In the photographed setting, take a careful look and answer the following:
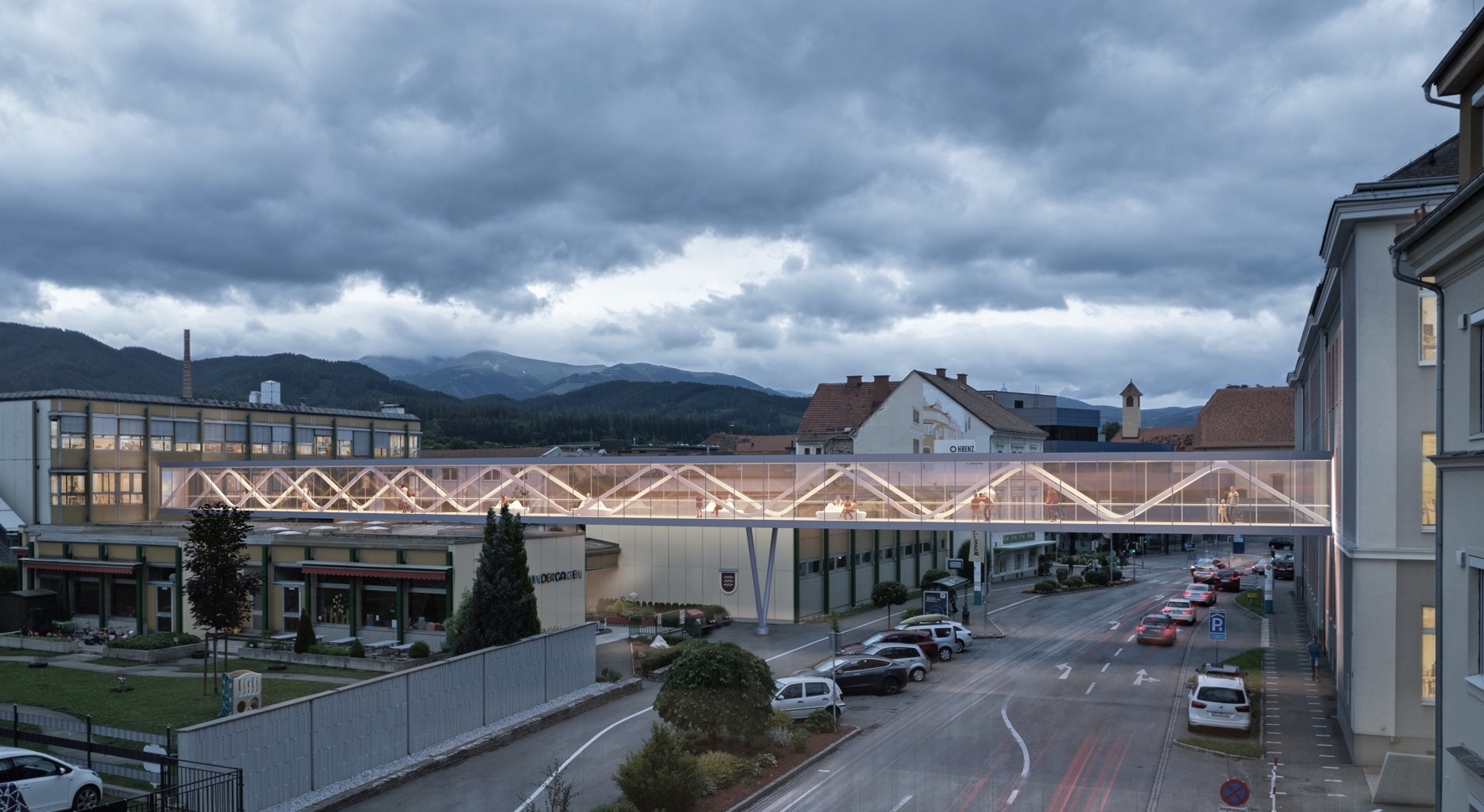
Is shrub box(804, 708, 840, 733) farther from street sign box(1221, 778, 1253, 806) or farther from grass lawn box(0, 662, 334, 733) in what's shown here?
grass lawn box(0, 662, 334, 733)

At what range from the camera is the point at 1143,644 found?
43562 mm

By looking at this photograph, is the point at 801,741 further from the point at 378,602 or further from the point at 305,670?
the point at 378,602

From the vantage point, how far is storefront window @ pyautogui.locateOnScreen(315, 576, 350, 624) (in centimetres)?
Answer: 4250

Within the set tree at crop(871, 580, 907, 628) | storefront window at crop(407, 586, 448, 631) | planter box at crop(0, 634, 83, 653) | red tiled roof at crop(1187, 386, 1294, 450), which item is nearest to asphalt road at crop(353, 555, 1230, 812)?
storefront window at crop(407, 586, 448, 631)

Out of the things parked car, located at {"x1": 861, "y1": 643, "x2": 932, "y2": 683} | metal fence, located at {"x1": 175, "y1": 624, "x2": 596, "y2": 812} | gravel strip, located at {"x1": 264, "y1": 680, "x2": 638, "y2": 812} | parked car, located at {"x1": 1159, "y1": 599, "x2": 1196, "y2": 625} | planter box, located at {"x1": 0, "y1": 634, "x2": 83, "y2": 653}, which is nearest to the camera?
metal fence, located at {"x1": 175, "y1": 624, "x2": 596, "y2": 812}

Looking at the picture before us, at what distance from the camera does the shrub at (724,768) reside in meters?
22.0

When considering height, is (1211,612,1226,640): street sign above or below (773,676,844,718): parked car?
above

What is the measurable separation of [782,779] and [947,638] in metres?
18.7

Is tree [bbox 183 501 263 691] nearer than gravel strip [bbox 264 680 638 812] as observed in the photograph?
No

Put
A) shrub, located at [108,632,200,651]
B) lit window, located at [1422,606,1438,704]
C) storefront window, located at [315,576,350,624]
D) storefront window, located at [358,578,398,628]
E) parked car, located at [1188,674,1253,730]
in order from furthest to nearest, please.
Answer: storefront window, located at [315,576,350,624] → storefront window, located at [358,578,398,628] → shrub, located at [108,632,200,651] → parked car, located at [1188,674,1253,730] → lit window, located at [1422,606,1438,704]

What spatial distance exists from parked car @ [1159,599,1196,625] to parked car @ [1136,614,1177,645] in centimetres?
293

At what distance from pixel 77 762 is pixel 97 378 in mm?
192477

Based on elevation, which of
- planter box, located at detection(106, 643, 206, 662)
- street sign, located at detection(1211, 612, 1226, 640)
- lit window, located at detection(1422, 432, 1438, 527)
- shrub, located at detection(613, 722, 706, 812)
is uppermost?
lit window, located at detection(1422, 432, 1438, 527)

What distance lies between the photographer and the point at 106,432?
55719 mm
